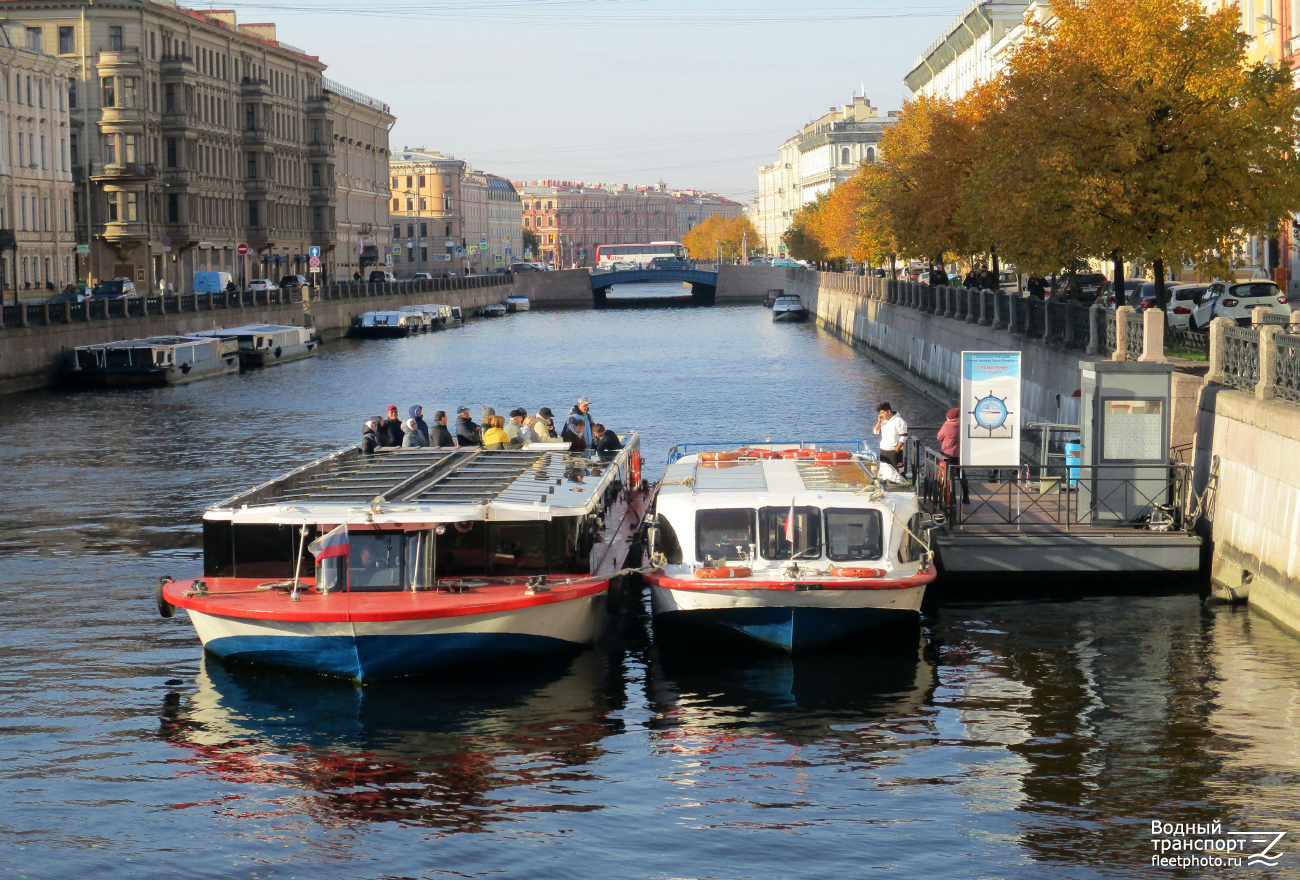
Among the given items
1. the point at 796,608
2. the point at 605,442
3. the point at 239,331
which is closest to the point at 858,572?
the point at 796,608

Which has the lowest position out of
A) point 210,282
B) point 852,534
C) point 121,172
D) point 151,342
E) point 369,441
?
point 852,534

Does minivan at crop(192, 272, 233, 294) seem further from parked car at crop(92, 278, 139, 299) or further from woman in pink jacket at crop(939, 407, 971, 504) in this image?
woman in pink jacket at crop(939, 407, 971, 504)

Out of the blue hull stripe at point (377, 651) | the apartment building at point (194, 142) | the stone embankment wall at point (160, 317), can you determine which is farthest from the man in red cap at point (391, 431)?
the apartment building at point (194, 142)

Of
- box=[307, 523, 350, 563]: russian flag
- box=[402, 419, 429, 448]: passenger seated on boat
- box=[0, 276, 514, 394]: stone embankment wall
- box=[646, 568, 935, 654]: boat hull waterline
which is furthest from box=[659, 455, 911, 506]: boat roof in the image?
box=[0, 276, 514, 394]: stone embankment wall

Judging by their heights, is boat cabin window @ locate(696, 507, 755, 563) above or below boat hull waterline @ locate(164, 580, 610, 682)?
above

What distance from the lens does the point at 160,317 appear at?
7106 cm

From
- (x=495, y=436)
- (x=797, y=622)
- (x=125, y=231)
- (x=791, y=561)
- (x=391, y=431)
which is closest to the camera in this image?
(x=797, y=622)

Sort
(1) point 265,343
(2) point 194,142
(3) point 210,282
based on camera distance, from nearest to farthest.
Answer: (1) point 265,343 → (3) point 210,282 → (2) point 194,142

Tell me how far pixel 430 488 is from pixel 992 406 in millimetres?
8580

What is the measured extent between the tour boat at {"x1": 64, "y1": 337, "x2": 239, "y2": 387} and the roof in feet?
121

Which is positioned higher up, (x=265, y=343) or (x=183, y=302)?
(x=183, y=302)

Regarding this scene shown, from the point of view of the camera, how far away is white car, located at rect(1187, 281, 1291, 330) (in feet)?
134

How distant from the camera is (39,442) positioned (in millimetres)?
43188

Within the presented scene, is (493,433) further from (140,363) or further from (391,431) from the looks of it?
(140,363)
